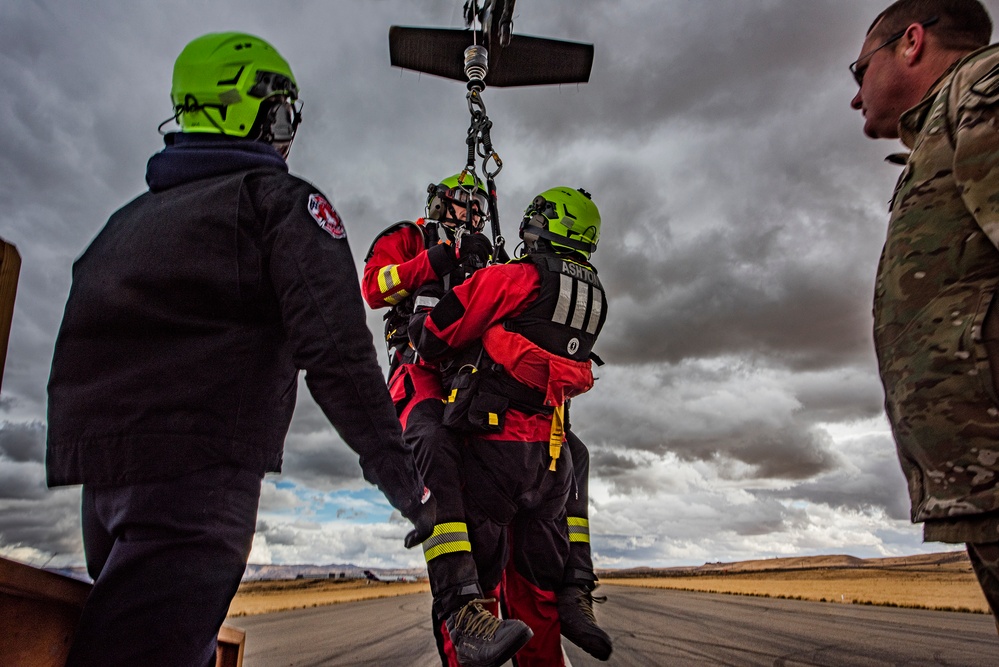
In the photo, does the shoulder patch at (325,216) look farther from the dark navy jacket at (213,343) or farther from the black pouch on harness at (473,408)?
the black pouch on harness at (473,408)

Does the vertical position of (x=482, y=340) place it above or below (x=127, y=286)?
above

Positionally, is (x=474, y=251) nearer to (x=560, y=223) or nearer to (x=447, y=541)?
(x=560, y=223)

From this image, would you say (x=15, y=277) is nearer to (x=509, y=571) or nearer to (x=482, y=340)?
(x=482, y=340)

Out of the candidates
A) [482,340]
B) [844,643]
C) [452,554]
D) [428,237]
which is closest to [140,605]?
[452,554]

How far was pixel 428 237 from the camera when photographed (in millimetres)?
4543

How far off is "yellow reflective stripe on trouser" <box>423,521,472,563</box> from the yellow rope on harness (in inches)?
29.5

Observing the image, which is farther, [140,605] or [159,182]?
[159,182]

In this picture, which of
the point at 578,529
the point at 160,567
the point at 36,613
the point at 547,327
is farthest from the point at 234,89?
the point at 578,529

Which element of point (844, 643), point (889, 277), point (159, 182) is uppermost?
point (159, 182)

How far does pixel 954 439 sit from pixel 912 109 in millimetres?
1171

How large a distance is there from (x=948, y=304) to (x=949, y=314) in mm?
33

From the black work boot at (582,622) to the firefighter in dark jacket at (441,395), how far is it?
0.51 meters

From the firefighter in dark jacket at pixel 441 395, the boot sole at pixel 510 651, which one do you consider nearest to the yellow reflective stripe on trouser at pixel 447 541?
the firefighter in dark jacket at pixel 441 395

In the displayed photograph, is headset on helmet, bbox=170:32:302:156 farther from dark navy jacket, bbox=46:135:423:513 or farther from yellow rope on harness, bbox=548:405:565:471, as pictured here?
yellow rope on harness, bbox=548:405:565:471
